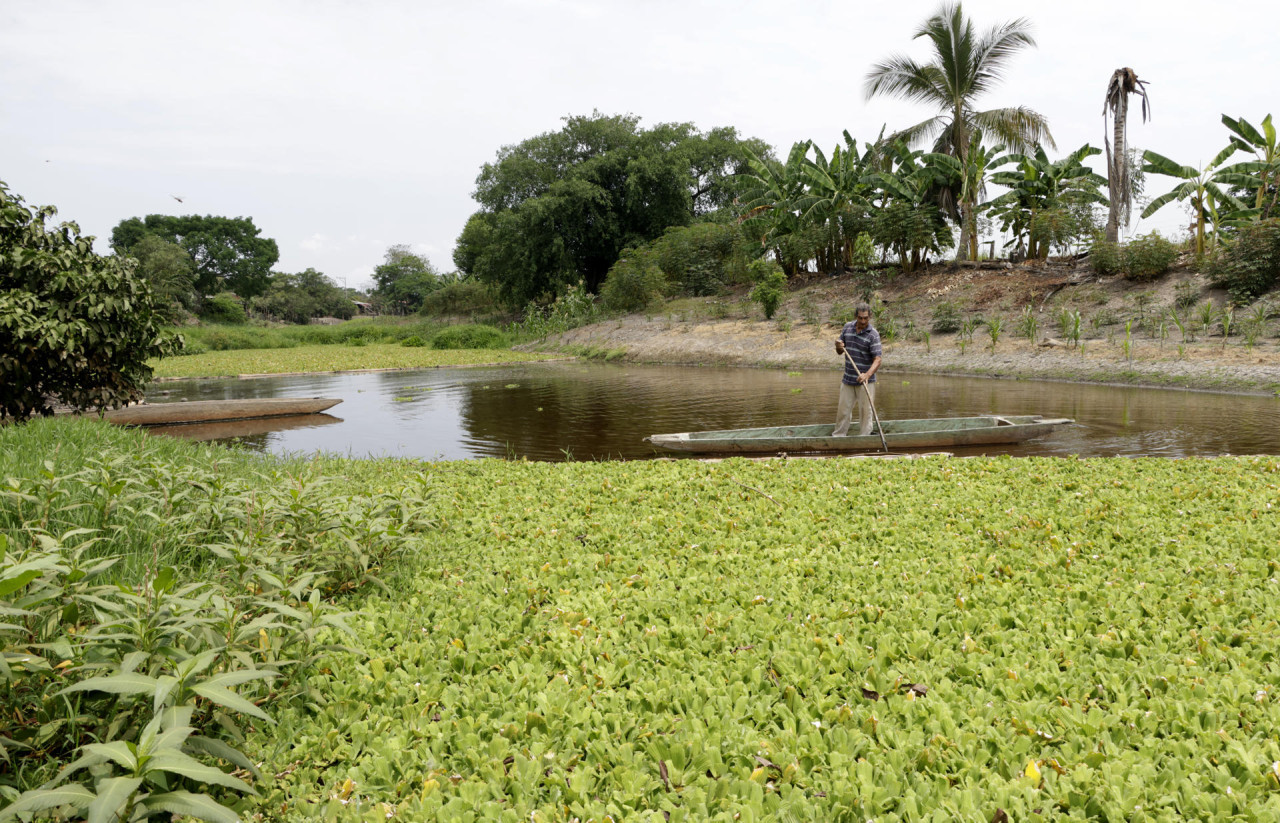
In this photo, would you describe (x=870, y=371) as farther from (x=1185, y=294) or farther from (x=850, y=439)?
(x=1185, y=294)

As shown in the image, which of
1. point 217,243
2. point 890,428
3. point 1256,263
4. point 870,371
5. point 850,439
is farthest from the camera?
point 217,243

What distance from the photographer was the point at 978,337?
74.6 feet

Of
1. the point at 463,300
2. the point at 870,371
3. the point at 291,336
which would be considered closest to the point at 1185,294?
the point at 870,371

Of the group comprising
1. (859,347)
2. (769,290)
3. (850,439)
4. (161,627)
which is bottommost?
(850,439)

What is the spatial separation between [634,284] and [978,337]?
1786 centimetres

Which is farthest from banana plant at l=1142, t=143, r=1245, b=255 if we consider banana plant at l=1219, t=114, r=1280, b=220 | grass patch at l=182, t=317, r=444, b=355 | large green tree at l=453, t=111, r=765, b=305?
grass patch at l=182, t=317, r=444, b=355

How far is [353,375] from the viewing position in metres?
26.3

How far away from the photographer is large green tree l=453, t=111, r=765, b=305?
40469 millimetres

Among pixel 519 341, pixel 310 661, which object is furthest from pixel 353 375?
pixel 310 661

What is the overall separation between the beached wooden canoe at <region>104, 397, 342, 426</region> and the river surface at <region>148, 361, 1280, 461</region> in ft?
0.86

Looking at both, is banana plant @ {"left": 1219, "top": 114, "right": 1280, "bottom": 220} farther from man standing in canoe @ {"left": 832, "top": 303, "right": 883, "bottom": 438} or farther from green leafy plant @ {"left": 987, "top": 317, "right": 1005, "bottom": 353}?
man standing in canoe @ {"left": 832, "top": 303, "right": 883, "bottom": 438}

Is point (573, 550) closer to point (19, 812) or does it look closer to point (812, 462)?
point (19, 812)

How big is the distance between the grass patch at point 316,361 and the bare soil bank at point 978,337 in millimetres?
4849

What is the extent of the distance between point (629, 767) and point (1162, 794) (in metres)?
1.83
